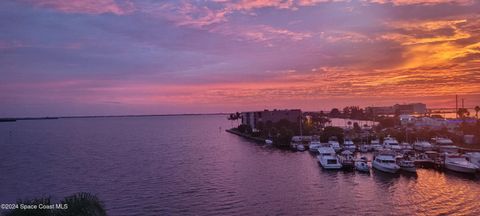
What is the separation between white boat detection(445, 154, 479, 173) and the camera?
4550 centimetres

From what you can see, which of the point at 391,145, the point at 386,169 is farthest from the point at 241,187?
the point at 391,145

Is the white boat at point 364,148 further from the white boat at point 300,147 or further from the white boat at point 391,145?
the white boat at point 300,147

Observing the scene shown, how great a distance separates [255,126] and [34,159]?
70303 mm

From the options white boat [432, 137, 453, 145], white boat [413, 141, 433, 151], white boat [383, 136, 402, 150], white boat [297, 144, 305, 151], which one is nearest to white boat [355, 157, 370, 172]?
white boat [383, 136, 402, 150]

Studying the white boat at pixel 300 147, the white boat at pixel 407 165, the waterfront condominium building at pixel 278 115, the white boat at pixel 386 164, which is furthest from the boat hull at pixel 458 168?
the waterfront condominium building at pixel 278 115

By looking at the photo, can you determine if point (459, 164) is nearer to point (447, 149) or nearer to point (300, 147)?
point (447, 149)

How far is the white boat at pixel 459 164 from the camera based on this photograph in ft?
149

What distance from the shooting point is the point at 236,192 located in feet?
132

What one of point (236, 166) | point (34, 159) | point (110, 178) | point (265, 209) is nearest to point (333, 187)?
point (265, 209)

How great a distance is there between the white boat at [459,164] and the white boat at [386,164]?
6284 mm

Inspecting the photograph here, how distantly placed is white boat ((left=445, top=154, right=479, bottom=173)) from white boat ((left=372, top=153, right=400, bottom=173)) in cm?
628

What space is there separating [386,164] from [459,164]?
8.04 metres

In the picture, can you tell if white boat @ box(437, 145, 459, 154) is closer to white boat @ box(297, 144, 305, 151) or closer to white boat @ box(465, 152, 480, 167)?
white boat @ box(465, 152, 480, 167)

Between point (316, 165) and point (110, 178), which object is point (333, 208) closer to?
point (316, 165)
